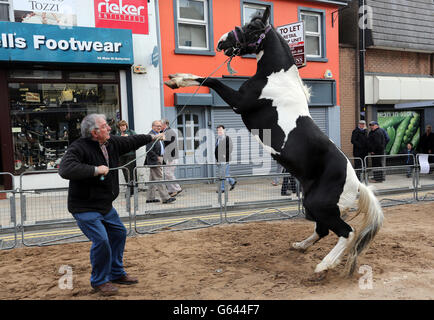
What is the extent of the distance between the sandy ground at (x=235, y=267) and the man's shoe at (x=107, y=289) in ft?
0.23

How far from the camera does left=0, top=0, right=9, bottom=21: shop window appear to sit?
8.93m

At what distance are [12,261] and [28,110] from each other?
6.04m

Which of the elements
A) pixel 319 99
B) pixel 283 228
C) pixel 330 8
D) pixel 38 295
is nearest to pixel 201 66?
pixel 319 99

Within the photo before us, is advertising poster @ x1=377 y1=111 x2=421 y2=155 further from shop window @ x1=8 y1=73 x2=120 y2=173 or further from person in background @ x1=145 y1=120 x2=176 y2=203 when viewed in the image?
shop window @ x1=8 y1=73 x2=120 y2=173

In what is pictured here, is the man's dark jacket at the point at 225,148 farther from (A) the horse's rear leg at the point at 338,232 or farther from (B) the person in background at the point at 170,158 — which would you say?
(A) the horse's rear leg at the point at 338,232

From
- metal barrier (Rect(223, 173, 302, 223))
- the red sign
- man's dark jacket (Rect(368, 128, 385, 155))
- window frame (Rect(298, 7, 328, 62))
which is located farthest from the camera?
window frame (Rect(298, 7, 328, 62))

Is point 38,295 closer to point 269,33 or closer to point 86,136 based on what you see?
point 86,136

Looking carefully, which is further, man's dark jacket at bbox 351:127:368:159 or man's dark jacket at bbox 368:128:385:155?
man's dark jacket at bbox 351:127:368:159

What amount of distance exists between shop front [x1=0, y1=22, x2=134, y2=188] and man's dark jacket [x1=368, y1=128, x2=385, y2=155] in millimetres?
7822

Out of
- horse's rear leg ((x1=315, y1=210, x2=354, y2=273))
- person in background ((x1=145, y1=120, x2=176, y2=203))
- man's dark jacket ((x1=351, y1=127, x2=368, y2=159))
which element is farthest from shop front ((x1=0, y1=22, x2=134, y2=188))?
horse's rear leg ((x1=315, y1=210, x2=354, y2=273))

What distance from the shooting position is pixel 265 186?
7520 mm

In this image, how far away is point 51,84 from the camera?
9.74 m

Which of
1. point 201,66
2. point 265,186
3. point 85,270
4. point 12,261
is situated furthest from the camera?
point 201,66

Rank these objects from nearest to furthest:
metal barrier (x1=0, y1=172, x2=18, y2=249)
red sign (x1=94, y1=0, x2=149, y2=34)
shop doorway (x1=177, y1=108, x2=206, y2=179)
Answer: metal barrier (x1=0, y1=172, x2=18, y2=249), red sign (x1=94, y1=0, x2=149, y2=34), shop doorway (x1=177, y1=108, x2=206, y2=179)
